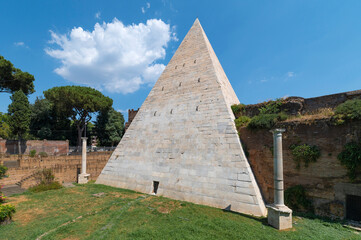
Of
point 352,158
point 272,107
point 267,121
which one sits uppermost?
point 272,107

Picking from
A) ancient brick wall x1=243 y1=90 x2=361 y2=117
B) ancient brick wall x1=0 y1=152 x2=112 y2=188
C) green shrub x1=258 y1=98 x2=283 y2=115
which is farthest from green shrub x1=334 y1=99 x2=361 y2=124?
ancient brick wall x1=0 y1=152 x2=112 y2=188

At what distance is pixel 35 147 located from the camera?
2209 cm

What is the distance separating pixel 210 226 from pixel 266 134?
206 inches

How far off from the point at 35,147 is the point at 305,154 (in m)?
28.7

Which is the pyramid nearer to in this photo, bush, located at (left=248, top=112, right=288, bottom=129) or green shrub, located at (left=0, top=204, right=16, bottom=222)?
bush, located at (left=248, top=112, right=288, bottom=129)

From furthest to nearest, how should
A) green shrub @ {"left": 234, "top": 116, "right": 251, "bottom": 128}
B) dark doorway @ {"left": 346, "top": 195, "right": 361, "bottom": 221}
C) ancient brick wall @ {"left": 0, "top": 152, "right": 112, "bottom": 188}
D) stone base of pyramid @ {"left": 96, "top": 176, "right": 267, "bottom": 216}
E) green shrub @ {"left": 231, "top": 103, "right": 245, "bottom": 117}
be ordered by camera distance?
ancient brick wall @ {"left": 0, "top": 152, "right": 112, "bottom": 188} → green shrub @ {"left": 231, "top": 103, "right": 245, "bottom": 117} → green shrub @ {"left": 234, "top": 116, "right": 251, "bottom": 128} → stone base of pyramid @ {"left": 96, "top": 176, "right": 267, "bottom": 216} → dark doorway @ {"left": 346, "top": 195, "right": 361, "bottom": 221}

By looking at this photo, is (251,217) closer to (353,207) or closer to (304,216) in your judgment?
(304,216)

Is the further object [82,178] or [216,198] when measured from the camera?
[82,178]

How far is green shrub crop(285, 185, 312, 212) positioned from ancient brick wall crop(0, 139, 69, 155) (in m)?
27.4

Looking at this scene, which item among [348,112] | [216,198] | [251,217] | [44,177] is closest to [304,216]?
[251,217]

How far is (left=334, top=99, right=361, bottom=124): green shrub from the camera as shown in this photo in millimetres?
6402

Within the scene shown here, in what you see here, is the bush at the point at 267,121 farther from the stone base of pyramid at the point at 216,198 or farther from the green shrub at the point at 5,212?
the green shrub at the point at 5,212

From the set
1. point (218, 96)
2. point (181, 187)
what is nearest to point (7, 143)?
point (181, 187)

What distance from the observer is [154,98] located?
41.6 ft
